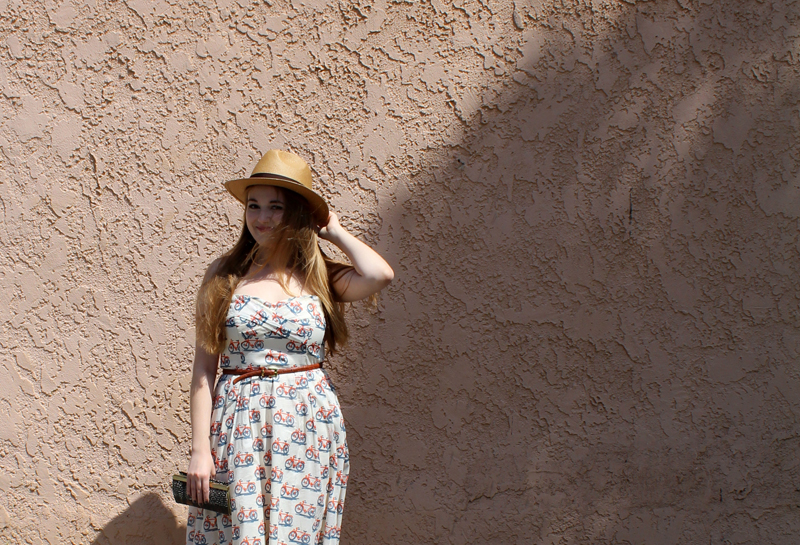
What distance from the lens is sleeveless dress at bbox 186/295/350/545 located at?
5.59 ft

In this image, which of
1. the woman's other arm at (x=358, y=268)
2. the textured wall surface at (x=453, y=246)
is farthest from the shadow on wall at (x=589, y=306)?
the woman's other arm at (x=358, y=268)

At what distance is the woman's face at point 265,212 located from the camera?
184 centimetres

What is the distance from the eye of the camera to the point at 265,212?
6.02 ft

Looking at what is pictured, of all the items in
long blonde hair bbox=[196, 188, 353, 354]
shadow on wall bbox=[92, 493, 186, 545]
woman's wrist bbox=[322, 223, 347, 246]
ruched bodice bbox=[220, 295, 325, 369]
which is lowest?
shadow on wall bbox=[92, 493, 186, 545]

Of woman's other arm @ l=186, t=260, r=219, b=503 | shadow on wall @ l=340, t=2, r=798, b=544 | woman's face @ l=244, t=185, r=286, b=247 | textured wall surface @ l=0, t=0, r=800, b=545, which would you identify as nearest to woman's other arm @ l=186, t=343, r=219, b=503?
woman's other arm @ l=186, t=260, r=219, b=503

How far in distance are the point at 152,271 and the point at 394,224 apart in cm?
88

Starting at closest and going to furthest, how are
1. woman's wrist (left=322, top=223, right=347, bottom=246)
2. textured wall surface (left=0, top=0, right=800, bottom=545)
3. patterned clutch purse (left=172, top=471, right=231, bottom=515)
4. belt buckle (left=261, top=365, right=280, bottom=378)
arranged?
patterned clutch purse (left=172, top=471, right=231, bottom=515) < belt buckle (left=261, top=365, right=280, bottom=378) < woman's wrist (left=322, top=223, right=347, bottom=246) < textured wall surface (left=0, top=0, right=800, bottom=545)

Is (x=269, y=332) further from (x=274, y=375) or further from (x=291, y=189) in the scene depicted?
(x=291, y=189)

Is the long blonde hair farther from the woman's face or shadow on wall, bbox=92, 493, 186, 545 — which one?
shadow on wall, bbox=92, 493, 186, 545

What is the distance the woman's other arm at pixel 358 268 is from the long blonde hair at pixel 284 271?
4 centimetres

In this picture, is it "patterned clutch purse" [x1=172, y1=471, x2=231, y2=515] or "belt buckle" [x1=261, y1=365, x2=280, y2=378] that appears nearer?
"patterned clutch purse" [x1=172, y1=471, x2=231, y2=515]

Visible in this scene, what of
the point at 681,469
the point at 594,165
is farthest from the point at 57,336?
the point at 681,469

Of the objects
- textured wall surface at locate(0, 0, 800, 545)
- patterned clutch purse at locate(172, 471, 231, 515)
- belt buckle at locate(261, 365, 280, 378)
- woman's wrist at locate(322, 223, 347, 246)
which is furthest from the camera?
textured wall surface at locate(0, 0, 800, 545)

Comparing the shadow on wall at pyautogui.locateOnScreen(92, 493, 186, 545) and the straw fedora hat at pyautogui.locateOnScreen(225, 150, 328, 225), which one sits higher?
the straw fedora hat at pyautogui.locateOnScreen(225, 150, 328, 225)
